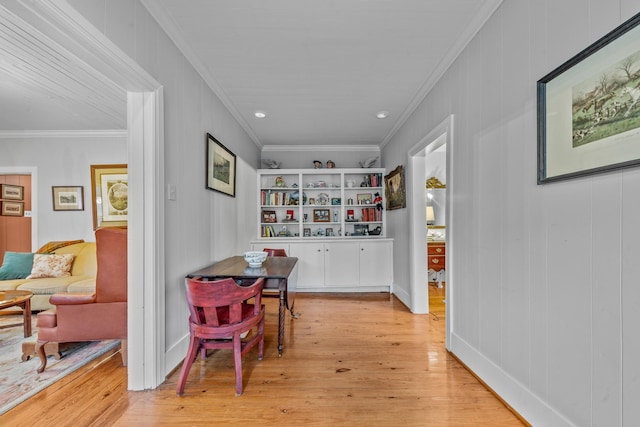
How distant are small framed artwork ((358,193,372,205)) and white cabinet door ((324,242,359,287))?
906 mm

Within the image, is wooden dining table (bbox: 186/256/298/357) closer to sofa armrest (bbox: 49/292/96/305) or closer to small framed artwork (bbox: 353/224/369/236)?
sofa armrest (bbox: 49/292/96/305)

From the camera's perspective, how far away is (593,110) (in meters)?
1.16

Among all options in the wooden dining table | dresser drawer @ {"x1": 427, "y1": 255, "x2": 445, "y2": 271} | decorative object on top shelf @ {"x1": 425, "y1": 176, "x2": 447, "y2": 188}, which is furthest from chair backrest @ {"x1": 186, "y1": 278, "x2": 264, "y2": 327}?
decorative object on top shelf @ {"x1": 425, "y1": 176, "x2": 447, "y2": 188}

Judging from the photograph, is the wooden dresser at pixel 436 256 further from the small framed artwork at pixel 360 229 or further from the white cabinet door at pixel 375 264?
the small framed artwork at pixel 360 229

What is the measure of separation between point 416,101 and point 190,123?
7.88 ft

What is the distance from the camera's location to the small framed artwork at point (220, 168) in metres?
2.73

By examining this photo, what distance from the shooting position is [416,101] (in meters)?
3.14

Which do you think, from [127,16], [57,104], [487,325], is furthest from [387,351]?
[57,104]

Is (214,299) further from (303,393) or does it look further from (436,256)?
(436,256)

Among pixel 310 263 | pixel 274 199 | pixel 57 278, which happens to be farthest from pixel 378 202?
pixel 57 278

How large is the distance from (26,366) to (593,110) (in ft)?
13.1

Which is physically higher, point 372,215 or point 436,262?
point 372,215

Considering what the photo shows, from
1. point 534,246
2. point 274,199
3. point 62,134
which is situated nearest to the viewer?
point 534,246

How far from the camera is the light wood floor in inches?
63.4
